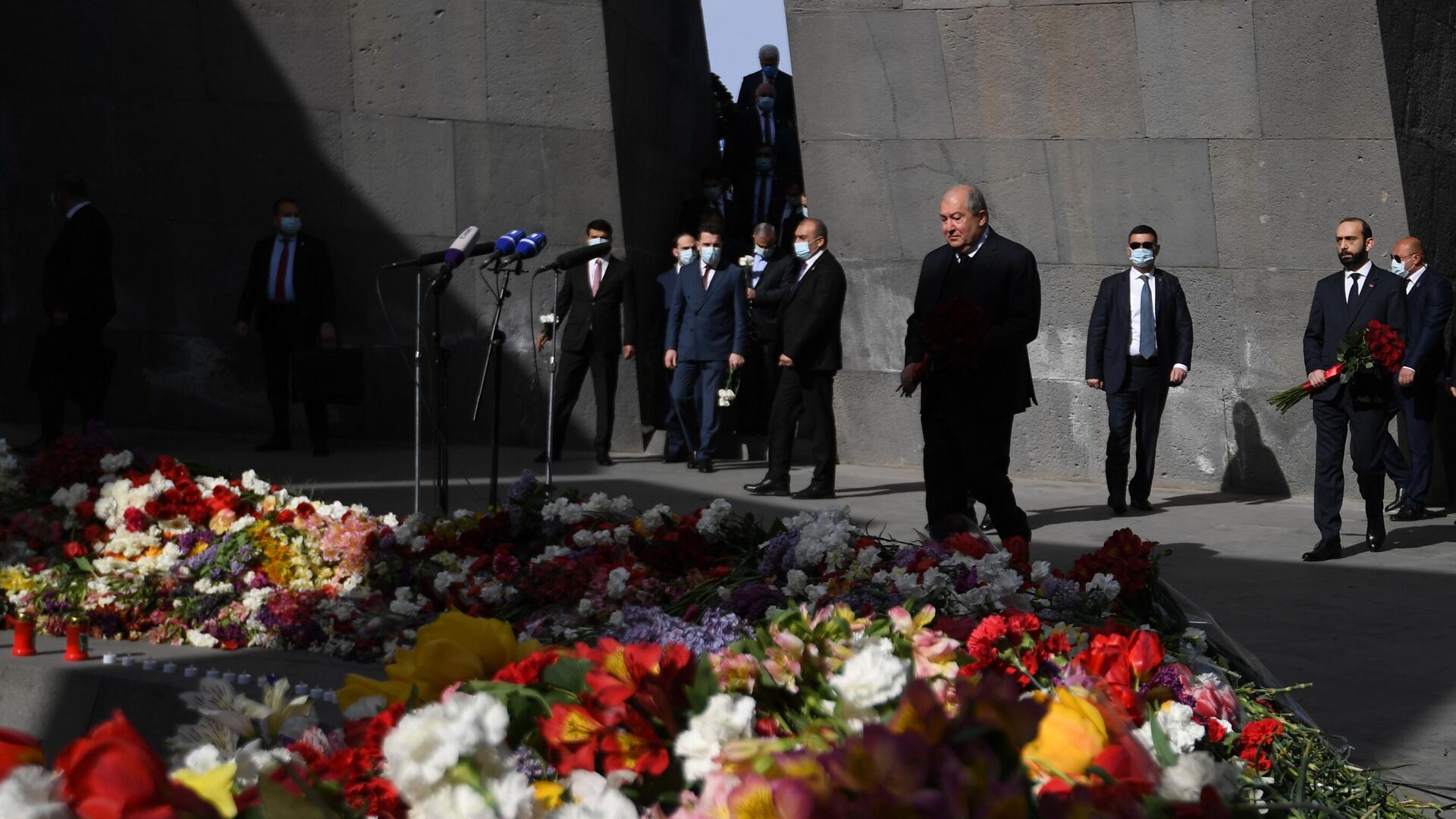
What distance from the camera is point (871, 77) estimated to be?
42.7 feet

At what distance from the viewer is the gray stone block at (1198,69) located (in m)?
11.9

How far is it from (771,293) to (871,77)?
2.22m

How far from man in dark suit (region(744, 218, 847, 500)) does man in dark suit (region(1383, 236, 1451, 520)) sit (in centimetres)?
357

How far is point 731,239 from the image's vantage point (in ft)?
47.7

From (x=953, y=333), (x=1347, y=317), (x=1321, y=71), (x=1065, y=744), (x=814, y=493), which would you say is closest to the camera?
(x=1065, y=744)

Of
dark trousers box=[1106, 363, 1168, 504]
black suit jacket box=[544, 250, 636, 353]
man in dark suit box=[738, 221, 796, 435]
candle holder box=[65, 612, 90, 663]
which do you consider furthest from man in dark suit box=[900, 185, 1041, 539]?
black suit jacket box=[544, 250, 636, 353]

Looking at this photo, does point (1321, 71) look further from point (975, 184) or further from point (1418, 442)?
point (1418, 442)

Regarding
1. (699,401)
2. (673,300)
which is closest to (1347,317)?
(699,401)

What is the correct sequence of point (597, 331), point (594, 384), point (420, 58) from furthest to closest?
1. point (420, 58)
2. point (594, 384)
3. point (597, 331)

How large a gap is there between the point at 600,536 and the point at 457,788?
3.84 meters

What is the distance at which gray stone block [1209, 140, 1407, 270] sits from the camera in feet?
38.0

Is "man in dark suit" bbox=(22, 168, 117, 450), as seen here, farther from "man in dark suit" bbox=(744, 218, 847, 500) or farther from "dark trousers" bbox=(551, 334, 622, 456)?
"man in dark suit" bbox=(744, 218, 847, 500)

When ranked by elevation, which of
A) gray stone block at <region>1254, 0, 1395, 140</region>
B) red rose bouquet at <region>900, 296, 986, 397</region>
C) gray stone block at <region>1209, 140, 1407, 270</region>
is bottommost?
red rose bouquet at <region>900, 296, 986, 397</region>

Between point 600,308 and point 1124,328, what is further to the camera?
point 600,308
